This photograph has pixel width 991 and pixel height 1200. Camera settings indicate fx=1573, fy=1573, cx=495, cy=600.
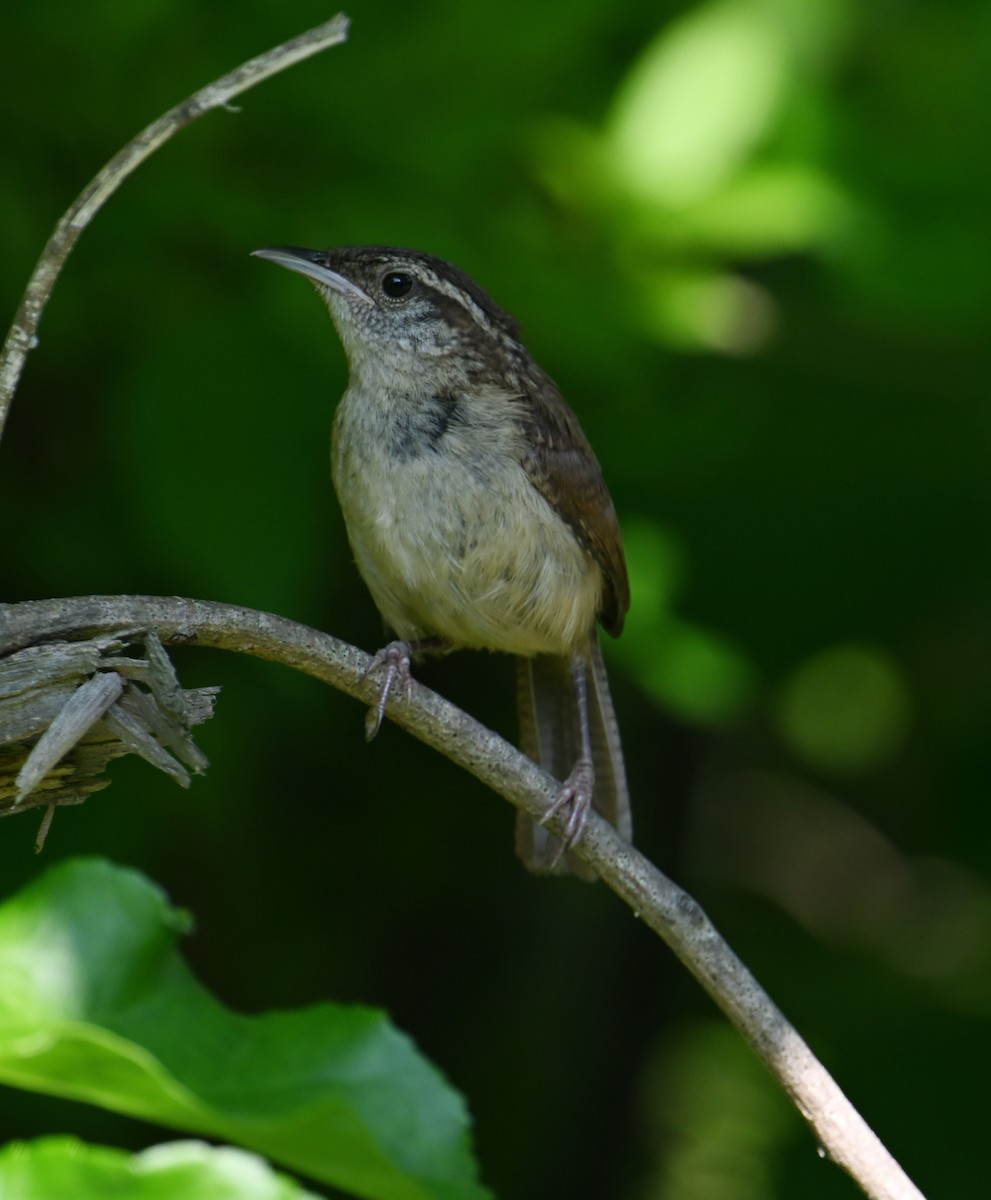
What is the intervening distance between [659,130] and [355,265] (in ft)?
2.78

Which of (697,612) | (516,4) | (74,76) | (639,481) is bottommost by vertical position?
(697,612)

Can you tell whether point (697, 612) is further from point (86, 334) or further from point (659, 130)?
point (86, 334)

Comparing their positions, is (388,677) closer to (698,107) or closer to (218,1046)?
(218,1046)

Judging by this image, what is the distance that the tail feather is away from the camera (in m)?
3.91

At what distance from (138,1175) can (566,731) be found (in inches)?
92.2

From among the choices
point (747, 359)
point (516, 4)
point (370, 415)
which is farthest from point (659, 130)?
point (370, 415)

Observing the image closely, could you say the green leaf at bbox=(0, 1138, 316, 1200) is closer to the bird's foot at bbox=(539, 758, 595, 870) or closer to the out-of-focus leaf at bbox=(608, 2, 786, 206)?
the bird's foot at bbox=(539, 758, 595, 870)

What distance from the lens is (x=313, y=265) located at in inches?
147

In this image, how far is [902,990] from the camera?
17.9ft

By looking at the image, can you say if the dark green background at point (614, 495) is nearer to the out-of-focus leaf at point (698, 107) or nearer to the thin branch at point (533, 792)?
the out-of-focus leaf at point (698, 107)

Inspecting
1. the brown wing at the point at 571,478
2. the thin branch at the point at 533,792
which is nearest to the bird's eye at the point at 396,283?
the brown wing at the point at 571,478

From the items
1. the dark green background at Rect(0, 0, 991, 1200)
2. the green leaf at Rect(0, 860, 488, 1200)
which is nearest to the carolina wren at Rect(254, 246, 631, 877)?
the dark green background at Rect(0, 0, 991, 1200)

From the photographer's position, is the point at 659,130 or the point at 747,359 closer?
the point at 659,130

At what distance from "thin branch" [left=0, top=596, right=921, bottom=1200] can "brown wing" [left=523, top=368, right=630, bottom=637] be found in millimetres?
1226
